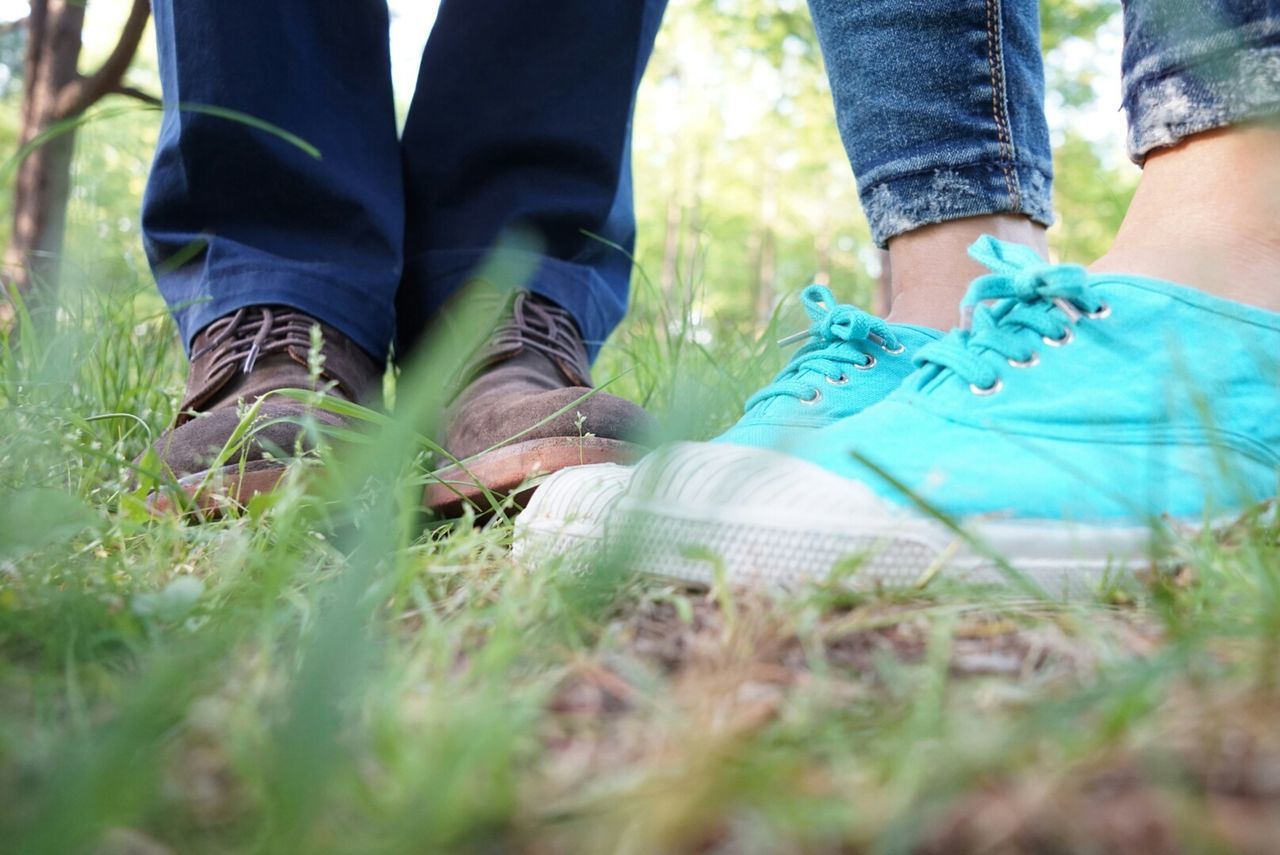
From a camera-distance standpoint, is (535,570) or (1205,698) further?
(535,570)

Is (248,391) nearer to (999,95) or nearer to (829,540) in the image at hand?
(829,540)

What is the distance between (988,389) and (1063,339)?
0.29 ft

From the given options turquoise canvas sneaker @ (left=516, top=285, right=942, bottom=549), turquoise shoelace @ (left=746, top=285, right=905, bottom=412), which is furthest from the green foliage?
turquoise shoelace @ (left=746, top=285, right=905, bottom=412)

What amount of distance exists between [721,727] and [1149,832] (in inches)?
7.5

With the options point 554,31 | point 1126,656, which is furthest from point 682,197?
point 1126,656

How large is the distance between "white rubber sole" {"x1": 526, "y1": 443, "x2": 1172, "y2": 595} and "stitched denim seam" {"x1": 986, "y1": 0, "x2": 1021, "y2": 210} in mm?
507

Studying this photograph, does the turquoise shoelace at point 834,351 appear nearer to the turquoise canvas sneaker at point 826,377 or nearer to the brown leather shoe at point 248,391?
the turquoise canvas sneaker at point 826,377

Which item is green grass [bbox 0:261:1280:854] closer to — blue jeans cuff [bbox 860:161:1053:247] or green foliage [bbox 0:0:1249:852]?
green foliage [bbox 0:0:1249:852]

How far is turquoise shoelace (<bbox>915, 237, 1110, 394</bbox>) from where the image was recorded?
0.86 m

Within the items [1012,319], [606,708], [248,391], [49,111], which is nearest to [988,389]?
[1012,319]

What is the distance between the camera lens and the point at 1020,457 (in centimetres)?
79

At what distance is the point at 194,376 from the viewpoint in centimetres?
125

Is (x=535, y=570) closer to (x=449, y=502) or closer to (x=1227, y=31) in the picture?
(x=449, y=502)

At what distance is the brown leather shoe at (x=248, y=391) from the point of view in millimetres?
1036
